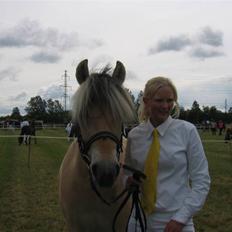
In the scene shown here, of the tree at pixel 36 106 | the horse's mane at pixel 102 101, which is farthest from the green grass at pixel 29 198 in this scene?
the tree at pixel 36 106

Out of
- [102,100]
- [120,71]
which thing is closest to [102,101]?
[102,100]

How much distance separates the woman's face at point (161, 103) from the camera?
111 inches

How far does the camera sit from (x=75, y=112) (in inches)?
126

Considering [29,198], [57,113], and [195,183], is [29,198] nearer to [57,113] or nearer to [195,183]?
[195,183]

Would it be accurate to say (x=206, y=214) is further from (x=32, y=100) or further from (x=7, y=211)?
(x=32, y=100)

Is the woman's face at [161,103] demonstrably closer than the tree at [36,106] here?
Yes

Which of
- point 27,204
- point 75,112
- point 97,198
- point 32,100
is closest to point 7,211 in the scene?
point 27,204

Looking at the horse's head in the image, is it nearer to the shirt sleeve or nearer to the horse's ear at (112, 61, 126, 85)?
the horse's ear at (112, 61, 126, 85)

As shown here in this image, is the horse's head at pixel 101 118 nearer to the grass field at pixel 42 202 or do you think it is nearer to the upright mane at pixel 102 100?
the upright mane at pixel 102 100

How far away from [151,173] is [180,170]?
0.19m

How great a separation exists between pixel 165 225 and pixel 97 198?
0.96 meters

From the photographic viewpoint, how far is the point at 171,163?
2809mm

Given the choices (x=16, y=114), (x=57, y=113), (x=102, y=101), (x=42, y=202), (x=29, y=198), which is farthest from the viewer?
(x=16, y=114)

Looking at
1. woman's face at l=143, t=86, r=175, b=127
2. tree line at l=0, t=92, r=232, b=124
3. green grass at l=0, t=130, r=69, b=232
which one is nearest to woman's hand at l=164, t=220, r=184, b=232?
woman's face at l=143, t=86, r=175, b=127
